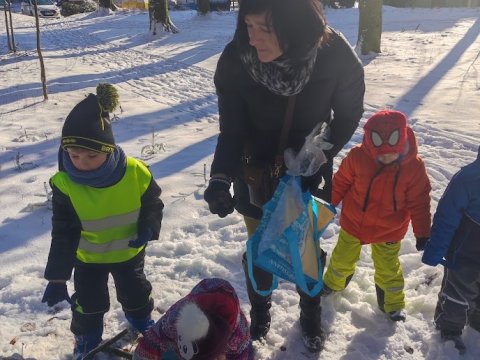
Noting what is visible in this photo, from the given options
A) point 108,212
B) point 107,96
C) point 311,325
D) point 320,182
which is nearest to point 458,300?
point 311,325

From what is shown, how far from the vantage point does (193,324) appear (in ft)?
4.80

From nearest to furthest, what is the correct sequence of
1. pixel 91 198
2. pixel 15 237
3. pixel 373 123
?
pixel 91 198 < pixel 373 123 < pixel 15 237

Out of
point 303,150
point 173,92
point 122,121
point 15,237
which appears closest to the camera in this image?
point 303,150

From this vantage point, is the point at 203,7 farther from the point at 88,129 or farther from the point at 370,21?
the point at 88,129

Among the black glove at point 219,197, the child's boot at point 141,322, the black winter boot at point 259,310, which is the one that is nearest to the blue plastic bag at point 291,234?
the black glove at point 219,197

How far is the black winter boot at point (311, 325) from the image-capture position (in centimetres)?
251

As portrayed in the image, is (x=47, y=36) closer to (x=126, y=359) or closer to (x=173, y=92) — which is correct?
(x=173, y=92)

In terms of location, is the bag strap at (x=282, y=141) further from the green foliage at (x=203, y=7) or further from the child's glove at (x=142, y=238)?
the green foliage at (x=203, y=7)

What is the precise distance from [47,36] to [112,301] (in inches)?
584

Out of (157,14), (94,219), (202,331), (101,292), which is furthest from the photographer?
(157,14)

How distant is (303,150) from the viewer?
2002 millimetres

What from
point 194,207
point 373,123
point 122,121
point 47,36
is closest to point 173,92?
point 122,121

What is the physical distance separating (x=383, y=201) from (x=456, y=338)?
85 cm

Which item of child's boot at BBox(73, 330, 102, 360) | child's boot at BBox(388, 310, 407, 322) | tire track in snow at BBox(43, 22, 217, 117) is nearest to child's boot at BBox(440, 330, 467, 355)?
child's boot at BBox(388, 310, 407, 322)
